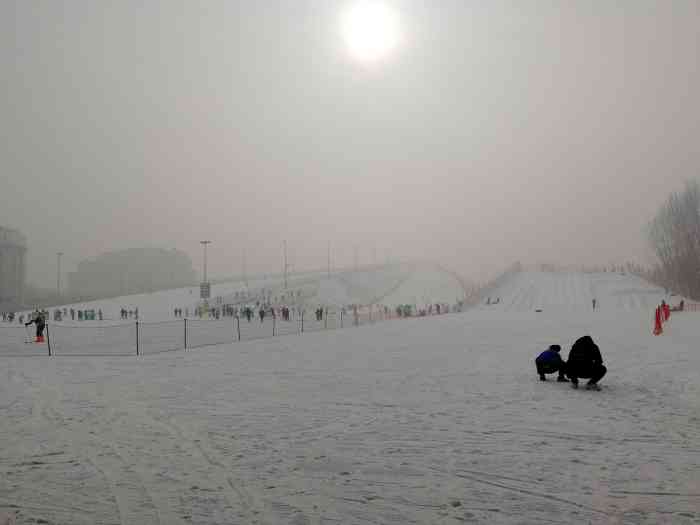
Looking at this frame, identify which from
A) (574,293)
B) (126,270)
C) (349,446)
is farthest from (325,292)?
(126,270)

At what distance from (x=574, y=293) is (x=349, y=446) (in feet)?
214

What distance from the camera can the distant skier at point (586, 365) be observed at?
1064 cm

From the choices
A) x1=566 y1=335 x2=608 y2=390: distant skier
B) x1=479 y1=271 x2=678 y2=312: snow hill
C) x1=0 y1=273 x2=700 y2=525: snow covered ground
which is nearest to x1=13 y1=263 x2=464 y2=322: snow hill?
x1=479 y1=271 x2=678 y2=312: snow hill

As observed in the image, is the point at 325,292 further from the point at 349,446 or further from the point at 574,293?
the point at 349,446

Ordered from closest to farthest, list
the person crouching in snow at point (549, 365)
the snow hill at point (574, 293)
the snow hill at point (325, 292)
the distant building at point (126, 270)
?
1. the person crouching in snow at point (549, 365)
2. the snow hill at point (574, 293)
3. the snow hill at point (325, 292)
4. the distant building at point (126, 270)

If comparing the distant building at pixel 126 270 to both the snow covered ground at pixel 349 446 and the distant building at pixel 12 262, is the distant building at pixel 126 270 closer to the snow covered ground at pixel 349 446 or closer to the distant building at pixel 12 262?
the distant building at pixel 12 262

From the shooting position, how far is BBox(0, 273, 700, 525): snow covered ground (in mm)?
4859

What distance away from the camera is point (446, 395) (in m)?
10.2

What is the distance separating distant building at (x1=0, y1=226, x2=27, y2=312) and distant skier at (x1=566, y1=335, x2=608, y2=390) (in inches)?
4384

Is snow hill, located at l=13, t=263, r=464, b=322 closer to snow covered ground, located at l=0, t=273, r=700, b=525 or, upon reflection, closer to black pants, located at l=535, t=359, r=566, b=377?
snow covered ground, located at l=0, t=273, r=700, b=525

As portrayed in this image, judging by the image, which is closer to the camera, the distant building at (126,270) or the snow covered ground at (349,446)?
the snow covered ground at (349,446)

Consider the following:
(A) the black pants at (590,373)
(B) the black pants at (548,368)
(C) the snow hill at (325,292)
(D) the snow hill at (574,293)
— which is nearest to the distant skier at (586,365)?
(A) the black pants at (590,373)

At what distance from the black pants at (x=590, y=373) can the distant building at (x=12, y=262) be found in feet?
365

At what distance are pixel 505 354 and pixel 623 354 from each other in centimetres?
312
